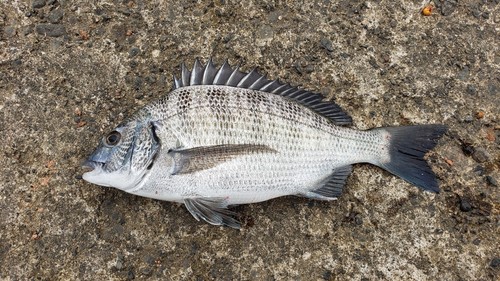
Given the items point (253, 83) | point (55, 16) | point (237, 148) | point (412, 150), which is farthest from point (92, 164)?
point (412, 150)

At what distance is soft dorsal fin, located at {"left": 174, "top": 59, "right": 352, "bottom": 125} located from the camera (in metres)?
3.00

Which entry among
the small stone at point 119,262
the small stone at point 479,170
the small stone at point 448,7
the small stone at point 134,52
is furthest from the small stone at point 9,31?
the small stone at point 479,170

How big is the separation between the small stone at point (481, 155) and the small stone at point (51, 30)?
316 cm

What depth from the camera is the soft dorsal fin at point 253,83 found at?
300 centimetres

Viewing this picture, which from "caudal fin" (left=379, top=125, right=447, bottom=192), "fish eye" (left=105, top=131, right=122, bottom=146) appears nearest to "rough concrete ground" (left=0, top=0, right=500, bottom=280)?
"caudal fin" (left=379, top=125, right=447, bottom=192)

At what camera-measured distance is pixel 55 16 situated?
3.43 meters

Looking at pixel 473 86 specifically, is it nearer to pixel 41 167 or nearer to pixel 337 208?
pixel 337 208

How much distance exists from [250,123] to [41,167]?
4.95 ft

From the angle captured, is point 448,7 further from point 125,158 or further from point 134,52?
point 125,158

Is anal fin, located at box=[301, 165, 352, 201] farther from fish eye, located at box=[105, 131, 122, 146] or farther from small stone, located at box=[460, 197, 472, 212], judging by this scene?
fish eye, located at box=[105, 131, 122, 146]

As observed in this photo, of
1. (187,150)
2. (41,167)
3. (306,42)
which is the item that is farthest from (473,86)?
(41,167)

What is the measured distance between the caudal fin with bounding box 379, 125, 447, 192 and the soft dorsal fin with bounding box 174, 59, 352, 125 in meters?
0.35

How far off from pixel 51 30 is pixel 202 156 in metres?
1.66

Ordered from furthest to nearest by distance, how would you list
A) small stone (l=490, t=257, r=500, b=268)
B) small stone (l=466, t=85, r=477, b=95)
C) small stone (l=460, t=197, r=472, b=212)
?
small stone (l=466, t=85, r=477, b=95) < small stone (l=460, t=197, r=472, b=212) < small stone (l=490, t=257, r=500, b=268)
